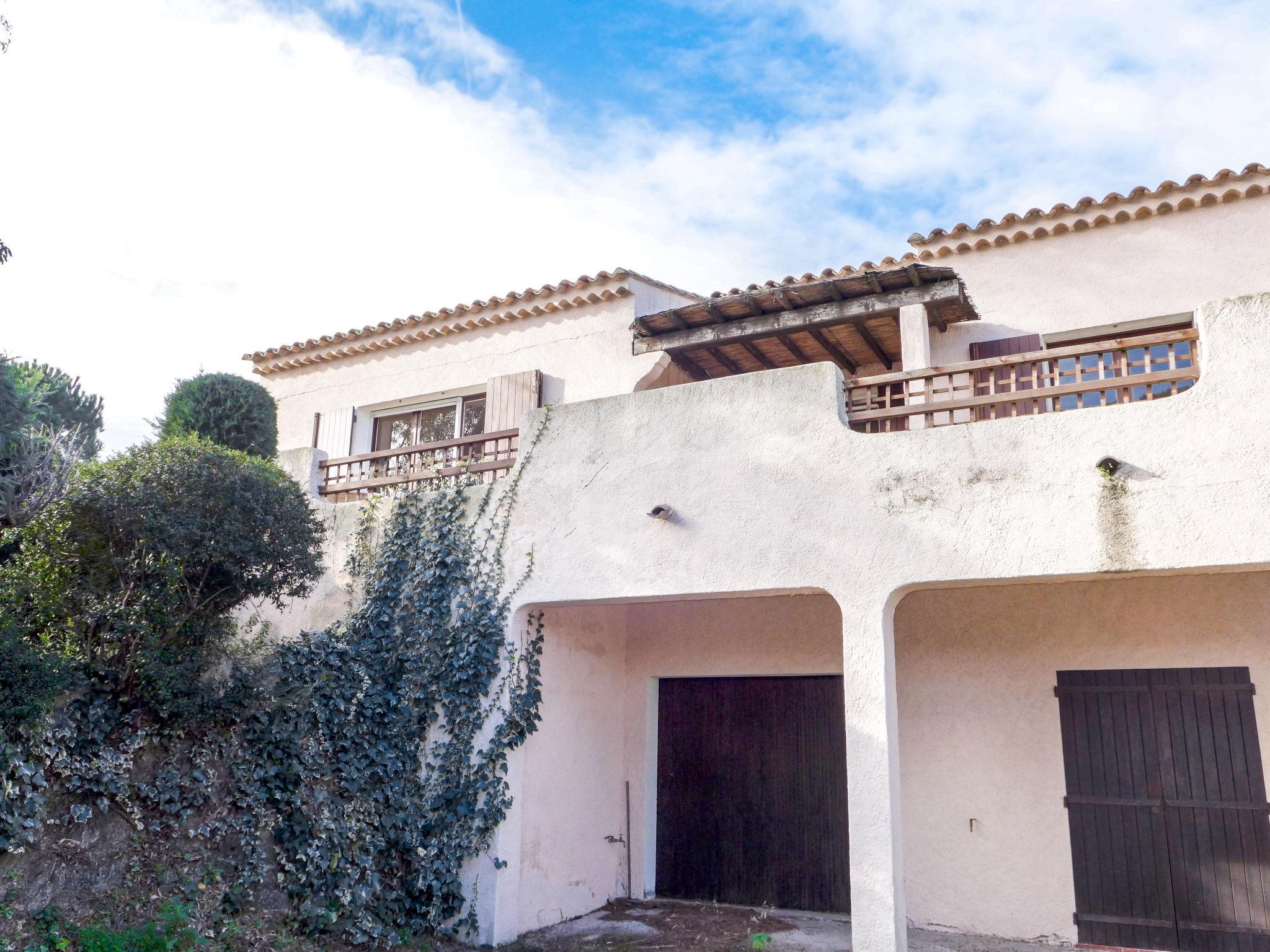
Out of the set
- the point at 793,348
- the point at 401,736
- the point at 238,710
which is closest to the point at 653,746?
the point at 401,736

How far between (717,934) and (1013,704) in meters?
3.32

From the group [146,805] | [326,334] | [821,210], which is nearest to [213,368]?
[326,334]

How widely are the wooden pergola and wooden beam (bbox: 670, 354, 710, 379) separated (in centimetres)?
2

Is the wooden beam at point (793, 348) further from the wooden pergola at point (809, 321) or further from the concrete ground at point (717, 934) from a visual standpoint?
the concrete ground at point (717, 934)

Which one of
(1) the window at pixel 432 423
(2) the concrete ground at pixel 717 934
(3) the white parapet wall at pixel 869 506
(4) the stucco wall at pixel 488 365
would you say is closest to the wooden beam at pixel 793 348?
(4) the stucco wall at pixel 488 365

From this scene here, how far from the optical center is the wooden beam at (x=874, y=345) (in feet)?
30.6

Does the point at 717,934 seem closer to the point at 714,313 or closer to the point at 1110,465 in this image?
the point at 1110,465

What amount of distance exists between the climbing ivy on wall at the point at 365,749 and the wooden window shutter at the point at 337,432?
3.44 metres

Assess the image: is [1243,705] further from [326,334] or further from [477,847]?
[326,334]

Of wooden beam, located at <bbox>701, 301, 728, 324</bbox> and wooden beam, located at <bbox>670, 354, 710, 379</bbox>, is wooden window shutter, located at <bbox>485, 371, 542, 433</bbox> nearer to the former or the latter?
wooden beam, located at <bbox>670, 354, 710, 379</bbox>

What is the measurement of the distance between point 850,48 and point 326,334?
765 cm

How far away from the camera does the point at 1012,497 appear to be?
659cm

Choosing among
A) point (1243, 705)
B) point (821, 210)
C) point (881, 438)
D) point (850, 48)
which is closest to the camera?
point (881, 438)

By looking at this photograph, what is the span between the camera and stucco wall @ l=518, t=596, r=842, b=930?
8.62 meters
